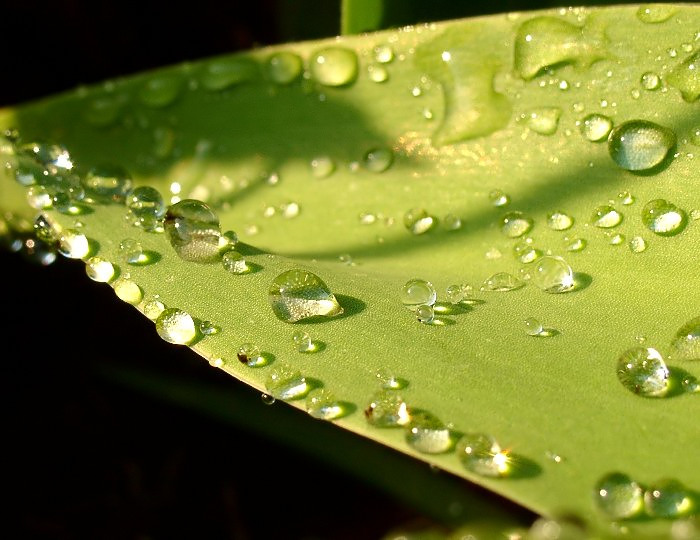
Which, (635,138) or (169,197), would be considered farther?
(169,197)

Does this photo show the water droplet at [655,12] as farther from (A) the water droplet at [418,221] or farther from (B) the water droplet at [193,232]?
(B) the water droplet at [193,232]

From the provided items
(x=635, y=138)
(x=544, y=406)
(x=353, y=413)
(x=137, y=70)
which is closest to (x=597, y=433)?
(x=544, y=406)

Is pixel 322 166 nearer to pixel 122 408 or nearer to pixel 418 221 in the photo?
pixel 418 221

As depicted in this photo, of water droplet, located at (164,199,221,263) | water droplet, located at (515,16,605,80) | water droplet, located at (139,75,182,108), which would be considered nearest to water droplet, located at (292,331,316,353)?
water droplet, located at (164,199,221,263)

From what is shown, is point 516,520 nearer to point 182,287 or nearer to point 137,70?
point 182,287

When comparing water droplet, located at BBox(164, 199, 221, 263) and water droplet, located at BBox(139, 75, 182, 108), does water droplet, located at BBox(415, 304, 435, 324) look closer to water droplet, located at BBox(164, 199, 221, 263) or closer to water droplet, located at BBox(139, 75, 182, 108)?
water droplet, located at BBox(164, 199, 221, 263)

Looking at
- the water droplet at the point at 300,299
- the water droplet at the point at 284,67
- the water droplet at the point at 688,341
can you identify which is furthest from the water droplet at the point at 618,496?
the water droplet at the point at 284,67
